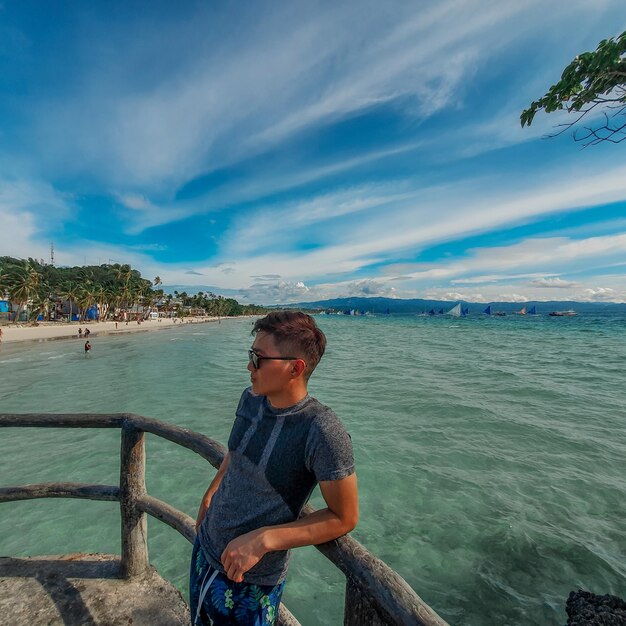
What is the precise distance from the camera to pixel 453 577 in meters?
4.72

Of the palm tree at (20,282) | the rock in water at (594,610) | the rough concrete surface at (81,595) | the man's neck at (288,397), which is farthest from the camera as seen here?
the palm tree at (20,282)

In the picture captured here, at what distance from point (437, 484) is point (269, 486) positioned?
22.7ft

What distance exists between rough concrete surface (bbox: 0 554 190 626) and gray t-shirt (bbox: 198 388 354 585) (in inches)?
54.9

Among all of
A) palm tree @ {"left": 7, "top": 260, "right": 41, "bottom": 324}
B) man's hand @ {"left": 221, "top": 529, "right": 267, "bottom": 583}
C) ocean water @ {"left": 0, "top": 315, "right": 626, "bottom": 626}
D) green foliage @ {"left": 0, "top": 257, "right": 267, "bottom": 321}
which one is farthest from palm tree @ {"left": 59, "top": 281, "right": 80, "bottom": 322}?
man's hand @ {"left": 221, "top": 529, "right": 267, "bottom": 583}

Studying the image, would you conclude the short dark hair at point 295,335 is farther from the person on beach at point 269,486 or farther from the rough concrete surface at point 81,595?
the rough concrete surface at point 81,595

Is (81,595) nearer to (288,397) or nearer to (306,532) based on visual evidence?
(306,532)

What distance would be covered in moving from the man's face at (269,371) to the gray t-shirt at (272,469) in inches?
3.6

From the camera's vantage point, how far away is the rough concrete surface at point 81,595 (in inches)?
88.4

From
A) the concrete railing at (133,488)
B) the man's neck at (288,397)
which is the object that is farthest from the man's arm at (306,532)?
the man's neck at (288,397)

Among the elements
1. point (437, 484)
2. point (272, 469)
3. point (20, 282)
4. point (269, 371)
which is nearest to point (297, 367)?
point (269, 371)

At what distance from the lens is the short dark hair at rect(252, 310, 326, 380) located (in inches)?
54.7

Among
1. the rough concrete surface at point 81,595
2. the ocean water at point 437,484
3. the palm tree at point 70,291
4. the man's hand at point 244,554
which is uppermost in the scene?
the palm tree at point 70,291

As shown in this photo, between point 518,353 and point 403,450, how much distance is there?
23501 mm

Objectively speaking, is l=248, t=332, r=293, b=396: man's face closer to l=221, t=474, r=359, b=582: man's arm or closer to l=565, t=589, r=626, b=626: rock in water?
l=221, t=474, r=359, b=582: man's arm
